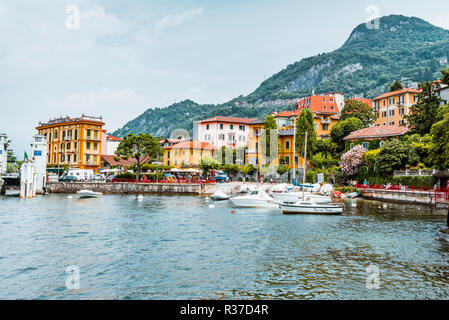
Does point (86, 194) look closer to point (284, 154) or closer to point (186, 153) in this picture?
point (186, 153)

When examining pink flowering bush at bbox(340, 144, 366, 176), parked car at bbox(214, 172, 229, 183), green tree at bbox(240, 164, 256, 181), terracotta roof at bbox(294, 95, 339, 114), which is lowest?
parked car at bbox(214, 172, 229, 183)

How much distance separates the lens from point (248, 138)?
348 ft

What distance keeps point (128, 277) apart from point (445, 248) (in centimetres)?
1754

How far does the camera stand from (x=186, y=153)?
9375cm

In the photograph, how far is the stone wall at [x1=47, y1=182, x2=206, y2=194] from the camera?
68750 mm

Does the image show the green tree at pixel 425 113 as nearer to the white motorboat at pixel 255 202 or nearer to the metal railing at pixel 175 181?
the white motorboat at pixel 255 202

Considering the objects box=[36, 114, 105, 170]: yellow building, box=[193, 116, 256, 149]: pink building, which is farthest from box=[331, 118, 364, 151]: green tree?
box=[36, 114, 105, 170]: yellow building

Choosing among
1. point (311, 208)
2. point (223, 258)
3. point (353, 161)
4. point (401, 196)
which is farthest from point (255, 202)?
point (353, 161)

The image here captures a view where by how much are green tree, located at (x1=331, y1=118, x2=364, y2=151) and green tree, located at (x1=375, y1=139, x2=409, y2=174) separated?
2152cm

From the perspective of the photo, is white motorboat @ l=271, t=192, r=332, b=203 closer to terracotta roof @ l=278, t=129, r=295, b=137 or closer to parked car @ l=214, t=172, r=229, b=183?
parked car @ l=214, t=172, r=229, b=183

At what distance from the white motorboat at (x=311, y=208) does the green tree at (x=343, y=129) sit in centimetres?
4585

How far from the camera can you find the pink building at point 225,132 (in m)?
105

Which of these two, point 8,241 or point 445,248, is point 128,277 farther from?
point 445,248

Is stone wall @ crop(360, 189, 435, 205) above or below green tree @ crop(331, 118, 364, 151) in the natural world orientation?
below
